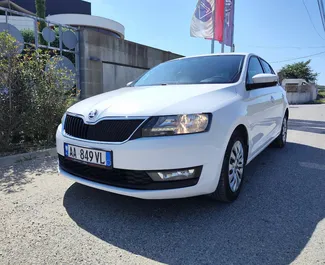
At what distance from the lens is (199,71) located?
341 centimetres

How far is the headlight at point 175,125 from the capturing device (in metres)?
2.21

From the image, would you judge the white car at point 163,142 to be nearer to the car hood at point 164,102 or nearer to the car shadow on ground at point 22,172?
the car hood at point 164,102

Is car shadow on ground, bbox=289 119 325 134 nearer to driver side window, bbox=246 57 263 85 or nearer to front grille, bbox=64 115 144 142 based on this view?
driver side window, bbox=246 57 263 85

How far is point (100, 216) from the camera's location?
2.46 metres

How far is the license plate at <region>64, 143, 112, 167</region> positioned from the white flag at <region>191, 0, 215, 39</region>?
10523 mm

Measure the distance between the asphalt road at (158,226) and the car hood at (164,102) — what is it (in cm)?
93

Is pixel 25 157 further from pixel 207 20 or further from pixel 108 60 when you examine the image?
pixel 207 20

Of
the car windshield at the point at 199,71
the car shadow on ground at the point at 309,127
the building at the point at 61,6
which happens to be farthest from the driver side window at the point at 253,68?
the building at the point at 61,6

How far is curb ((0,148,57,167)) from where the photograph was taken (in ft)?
13.0

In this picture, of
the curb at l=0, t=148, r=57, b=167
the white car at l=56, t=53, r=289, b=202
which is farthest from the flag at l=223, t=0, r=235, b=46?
the white car at l=56, t=53, r=289, b=202

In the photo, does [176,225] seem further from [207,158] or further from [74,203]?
[74,203]

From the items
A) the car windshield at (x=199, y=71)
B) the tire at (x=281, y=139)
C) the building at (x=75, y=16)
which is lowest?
the tire at (x=281, y=139)

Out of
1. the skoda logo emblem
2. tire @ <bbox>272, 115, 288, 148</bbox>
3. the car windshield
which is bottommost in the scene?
tire @ <bbox>272, 115, 288, 148</bbox>

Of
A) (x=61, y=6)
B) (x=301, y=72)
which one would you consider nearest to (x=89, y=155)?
(x=61, y=6)
